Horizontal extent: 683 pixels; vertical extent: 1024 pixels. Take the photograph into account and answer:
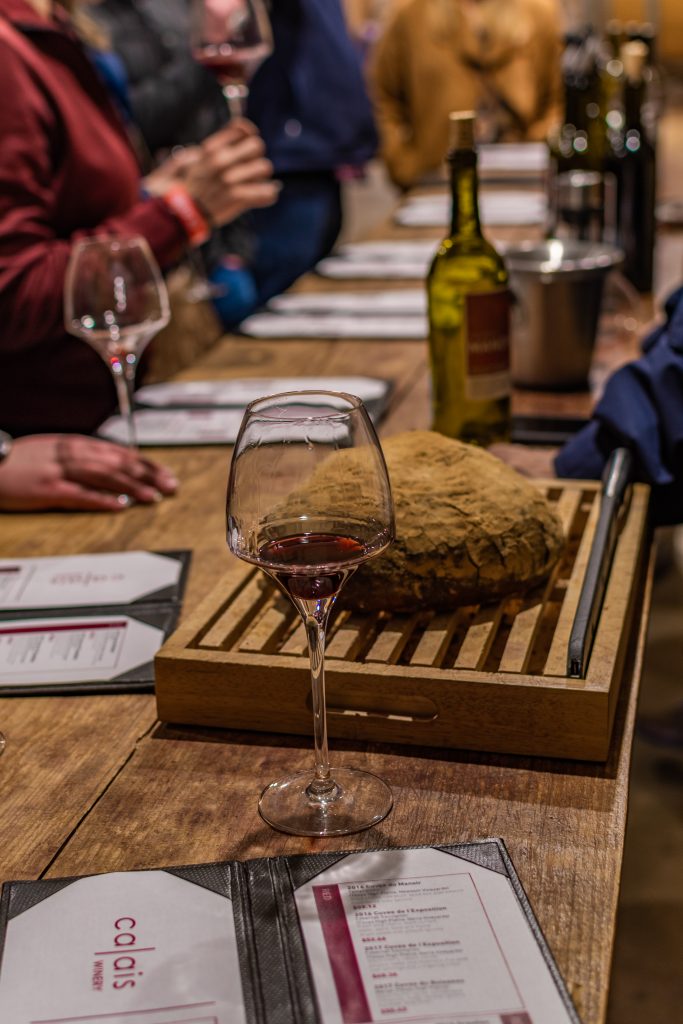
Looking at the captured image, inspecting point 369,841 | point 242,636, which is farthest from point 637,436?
point 369,841

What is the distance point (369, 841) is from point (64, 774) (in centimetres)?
25

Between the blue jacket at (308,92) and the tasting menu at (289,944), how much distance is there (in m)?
3.65

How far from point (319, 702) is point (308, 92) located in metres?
3.62

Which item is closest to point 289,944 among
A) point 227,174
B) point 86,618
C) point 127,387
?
point 86,618

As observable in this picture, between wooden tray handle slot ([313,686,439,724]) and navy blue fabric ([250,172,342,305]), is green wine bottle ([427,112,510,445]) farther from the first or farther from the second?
navy blue fabric ([250,172,342,305])

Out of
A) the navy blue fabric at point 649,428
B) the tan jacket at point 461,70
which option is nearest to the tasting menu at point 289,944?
the navy blue fabric at point 649,428

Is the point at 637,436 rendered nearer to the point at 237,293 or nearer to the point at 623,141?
the point at 623,141

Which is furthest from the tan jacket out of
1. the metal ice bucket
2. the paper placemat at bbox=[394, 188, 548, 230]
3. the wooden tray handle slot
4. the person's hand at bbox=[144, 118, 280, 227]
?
the wooden tray handle slot

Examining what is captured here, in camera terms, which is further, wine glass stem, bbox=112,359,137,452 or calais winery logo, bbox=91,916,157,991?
wine glass stem, bbox=112,359,137,452

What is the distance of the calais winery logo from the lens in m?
0.66

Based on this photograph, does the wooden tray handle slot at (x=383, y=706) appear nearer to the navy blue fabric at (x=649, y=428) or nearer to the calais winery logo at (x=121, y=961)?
the calais winery logo at (x=121, y=961)

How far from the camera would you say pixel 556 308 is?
1.65m

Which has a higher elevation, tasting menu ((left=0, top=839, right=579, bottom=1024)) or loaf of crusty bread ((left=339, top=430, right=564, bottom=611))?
loaf of crusty bread ((left=339, top=430, right=564, bottom=611))

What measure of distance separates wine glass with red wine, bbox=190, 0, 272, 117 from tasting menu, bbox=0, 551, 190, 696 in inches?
44.3
